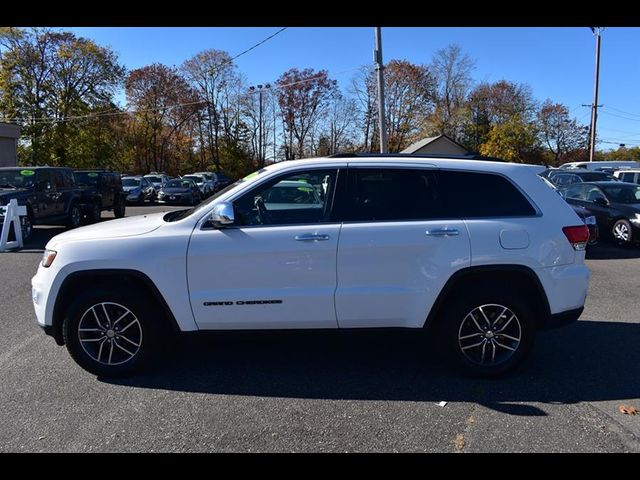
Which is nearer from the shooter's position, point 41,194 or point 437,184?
point 437,184

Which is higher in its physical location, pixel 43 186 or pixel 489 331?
pixel 43 186

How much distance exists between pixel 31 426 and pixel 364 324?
8.34ft

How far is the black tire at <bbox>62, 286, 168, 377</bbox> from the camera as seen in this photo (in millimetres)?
3982

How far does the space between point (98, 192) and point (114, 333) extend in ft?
45.6

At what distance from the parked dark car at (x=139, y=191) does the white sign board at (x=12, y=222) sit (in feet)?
52.8

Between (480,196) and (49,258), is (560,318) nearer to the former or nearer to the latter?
(480,196)

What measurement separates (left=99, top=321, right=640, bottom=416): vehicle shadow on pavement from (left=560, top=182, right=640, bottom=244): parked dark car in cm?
696

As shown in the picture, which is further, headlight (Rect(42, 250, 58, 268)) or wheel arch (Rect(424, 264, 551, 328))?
headlight (Rect(42, 250, 58, 268))

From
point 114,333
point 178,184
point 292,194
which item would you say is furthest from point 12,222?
point 178,184

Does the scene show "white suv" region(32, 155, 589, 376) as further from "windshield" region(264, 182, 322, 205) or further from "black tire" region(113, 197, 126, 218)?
"black tire" region(113, 197, 126, 218)

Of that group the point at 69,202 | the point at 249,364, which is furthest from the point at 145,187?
the point at 249,364

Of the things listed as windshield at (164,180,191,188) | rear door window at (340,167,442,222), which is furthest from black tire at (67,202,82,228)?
rear door window at (340,167,442,222)

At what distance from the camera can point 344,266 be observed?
153 inches

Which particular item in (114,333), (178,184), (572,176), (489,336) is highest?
(178,184)
